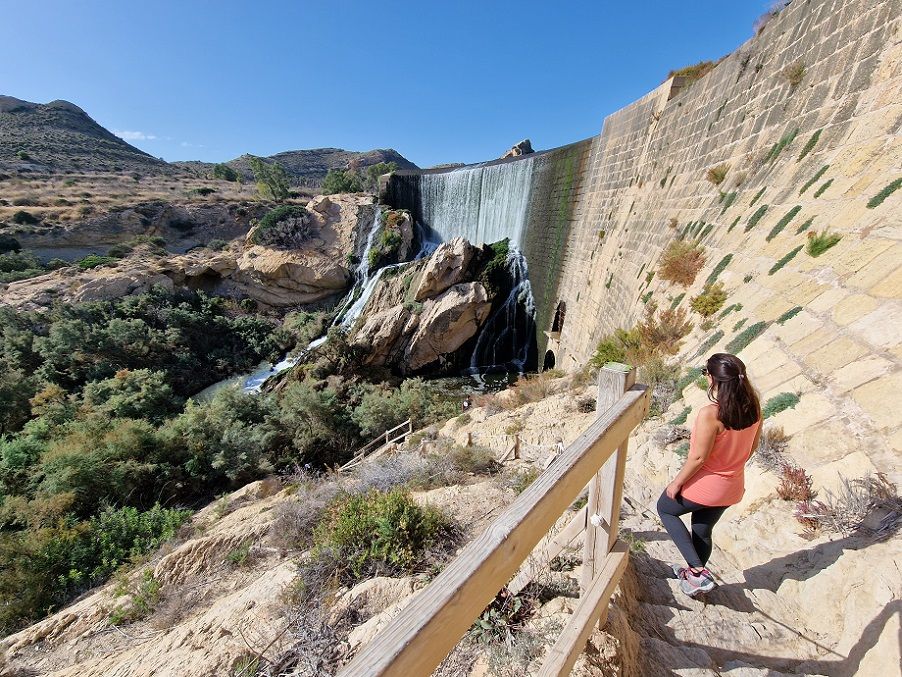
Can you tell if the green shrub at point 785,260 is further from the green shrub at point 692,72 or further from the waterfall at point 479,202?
the waterfall at point 479,202

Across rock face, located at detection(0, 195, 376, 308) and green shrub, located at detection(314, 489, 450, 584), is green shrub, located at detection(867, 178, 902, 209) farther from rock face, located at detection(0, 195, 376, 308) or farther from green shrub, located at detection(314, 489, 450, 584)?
rock face, located at detection(0, 195, 376, 308)

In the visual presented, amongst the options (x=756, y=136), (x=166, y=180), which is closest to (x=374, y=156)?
(x=166, y=180)

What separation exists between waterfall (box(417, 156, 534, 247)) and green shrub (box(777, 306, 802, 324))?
45.6 ft

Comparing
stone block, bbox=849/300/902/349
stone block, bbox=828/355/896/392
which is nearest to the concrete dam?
stone block, bbox=849/300/902/349

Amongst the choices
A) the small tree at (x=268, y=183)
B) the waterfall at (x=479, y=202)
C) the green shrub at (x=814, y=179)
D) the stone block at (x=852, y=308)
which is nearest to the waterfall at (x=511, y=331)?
the waterfall at (x=479, y=202)

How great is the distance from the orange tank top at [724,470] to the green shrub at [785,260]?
3.62 metres

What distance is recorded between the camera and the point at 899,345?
9.39 ft

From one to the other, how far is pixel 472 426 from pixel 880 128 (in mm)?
6724

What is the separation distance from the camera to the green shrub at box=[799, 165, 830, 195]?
460cm

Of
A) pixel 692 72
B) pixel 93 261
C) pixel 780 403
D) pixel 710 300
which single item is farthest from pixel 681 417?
pixel 93 261

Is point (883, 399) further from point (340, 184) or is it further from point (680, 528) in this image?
point (340, 184)

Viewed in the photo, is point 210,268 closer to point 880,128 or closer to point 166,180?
point 880,128

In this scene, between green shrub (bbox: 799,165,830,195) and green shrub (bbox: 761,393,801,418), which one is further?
green shrub (bbox: 799,165,830,195)

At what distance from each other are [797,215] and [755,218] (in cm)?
76
